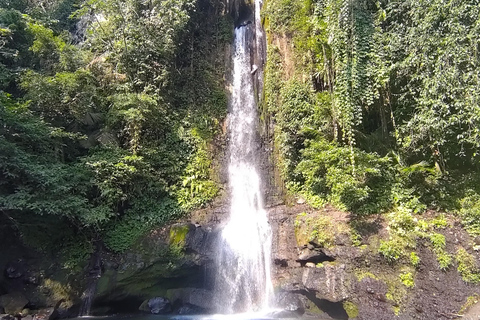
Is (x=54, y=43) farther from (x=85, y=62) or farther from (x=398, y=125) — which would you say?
(x=398, y=125)

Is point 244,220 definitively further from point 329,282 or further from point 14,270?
point 14,270

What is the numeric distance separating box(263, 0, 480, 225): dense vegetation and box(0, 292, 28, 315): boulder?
8.52m

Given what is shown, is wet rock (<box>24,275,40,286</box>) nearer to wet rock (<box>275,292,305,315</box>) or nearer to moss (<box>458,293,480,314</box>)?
wet rock (<box>275,292,305,315</box>)

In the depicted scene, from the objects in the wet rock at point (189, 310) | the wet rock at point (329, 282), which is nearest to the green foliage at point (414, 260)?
the wet rock at point (329, 282)

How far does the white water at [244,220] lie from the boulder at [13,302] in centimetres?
531

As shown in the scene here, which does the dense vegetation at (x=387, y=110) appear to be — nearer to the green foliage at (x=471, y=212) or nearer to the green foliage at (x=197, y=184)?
the green foliage at (x=471, y=212)

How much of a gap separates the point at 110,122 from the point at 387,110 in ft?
31.0

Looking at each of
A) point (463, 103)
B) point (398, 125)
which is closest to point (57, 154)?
point (398, 125)

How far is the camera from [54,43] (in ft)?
41.1

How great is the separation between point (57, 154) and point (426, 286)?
1079 cm

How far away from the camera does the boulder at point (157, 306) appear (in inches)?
Answer: 356

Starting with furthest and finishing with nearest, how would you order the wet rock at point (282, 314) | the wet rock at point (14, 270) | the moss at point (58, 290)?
the wet rock at point (14, 270) < the moss at point (58, 290) < the wet rock at point (282, 314)

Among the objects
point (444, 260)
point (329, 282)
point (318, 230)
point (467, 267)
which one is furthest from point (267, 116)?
point (467, 267)

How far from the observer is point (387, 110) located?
9.71m
